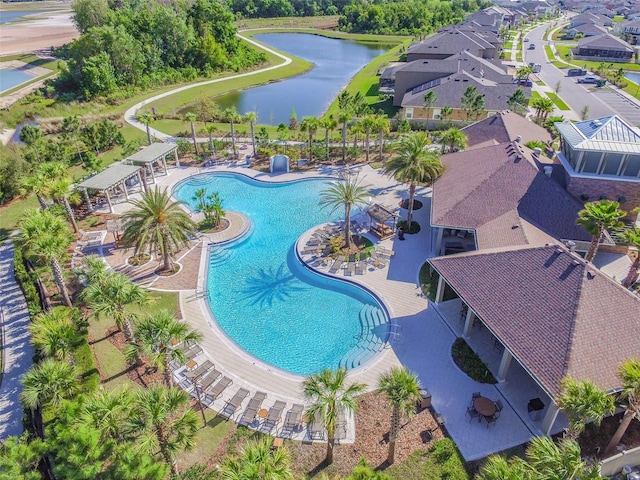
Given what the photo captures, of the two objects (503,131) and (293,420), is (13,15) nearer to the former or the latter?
(503,131)

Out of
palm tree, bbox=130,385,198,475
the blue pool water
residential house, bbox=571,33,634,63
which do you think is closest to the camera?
palm tree, bbox=130,385,198,475

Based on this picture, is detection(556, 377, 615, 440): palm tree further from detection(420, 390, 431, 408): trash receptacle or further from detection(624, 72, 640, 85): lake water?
detection(624, 72, 640, 85): lake water

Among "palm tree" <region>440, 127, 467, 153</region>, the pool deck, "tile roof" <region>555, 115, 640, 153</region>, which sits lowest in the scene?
the pool deck

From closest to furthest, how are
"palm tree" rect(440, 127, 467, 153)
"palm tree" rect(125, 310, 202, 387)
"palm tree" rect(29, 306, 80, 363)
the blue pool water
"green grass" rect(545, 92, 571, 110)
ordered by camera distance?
"palm tree" rect(125, 310, 202, 387)
"palm tree" rect(29, 306, 80, 363)
"palm tree" rect(440, 127, 467, 153)
"green grass" rect(545, 92, 571, 110)
the blue pool water

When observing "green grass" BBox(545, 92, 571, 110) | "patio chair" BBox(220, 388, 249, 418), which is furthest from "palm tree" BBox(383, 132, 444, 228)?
"green grass" BBox(545, 92, 571, 110)

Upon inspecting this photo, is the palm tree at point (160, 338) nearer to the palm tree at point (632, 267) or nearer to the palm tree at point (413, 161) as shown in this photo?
the palm tree at point (413, 161)

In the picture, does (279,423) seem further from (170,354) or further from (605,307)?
(605,307)

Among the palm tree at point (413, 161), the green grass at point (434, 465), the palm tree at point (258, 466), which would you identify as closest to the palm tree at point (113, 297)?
the palm tree at point (258, 466)

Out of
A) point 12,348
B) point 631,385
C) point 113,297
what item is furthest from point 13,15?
point 631,385
